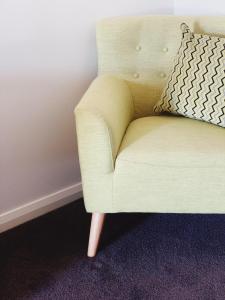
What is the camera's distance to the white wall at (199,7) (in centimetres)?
173

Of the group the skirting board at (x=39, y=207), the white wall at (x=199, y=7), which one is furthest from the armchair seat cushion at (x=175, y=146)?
the white wall at (x=199, y=7)

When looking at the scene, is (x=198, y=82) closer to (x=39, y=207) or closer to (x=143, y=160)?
(x=143, y=160)

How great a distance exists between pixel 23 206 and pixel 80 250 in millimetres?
342

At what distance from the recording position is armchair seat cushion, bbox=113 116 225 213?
1.15 metres

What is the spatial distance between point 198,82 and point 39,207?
85cm

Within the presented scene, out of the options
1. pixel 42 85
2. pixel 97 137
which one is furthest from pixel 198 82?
pixel 42 85

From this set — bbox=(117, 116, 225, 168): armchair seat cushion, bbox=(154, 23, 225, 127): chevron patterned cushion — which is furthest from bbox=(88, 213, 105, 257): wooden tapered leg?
bbox=(154, 23, 225, 127): chevron patterned cushion

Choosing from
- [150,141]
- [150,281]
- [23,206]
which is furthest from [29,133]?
[150,281]

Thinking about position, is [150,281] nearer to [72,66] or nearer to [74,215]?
[74,215]

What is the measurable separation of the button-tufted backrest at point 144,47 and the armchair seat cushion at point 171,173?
0.40 m

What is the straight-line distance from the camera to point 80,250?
4.58ft

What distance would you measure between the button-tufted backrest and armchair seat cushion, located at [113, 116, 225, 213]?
0.40m

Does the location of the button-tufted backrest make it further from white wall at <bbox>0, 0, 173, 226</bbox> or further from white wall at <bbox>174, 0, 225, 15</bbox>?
white wall at <bbox>174, 0, 225, 15</bbox>

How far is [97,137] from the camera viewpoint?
45.4 inches
